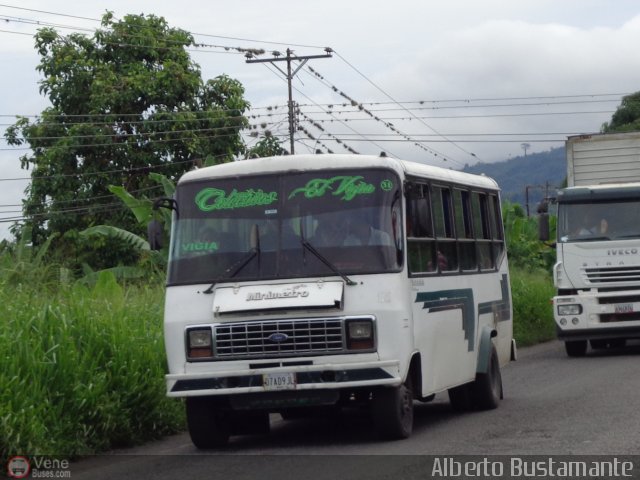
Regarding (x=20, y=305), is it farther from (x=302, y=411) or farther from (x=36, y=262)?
(x=36, y=262)

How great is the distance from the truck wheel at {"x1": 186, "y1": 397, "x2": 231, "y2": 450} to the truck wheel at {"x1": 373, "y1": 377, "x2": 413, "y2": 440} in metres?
1.44

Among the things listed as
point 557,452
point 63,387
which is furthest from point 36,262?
point 557,452

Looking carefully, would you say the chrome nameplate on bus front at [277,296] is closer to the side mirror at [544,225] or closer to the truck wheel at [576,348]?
the side mirror at [544,225]

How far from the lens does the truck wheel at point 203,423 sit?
10.9 metres

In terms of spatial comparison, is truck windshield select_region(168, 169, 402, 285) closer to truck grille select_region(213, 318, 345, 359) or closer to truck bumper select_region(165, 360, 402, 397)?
truck grille select_region(213, 318, 345, 359)

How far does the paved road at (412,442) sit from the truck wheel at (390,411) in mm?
101

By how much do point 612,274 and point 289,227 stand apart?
36.3 feet

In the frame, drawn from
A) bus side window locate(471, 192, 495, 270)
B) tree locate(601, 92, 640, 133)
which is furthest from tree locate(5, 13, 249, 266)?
tree locate(601, 92, 640, 133)

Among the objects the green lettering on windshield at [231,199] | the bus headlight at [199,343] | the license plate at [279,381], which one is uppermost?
the green lettering on windshield at [231,199]

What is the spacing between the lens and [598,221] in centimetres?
2066

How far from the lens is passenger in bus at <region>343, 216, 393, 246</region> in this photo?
1084 cm

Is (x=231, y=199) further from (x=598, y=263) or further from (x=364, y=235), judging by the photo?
(x=598, y=263)

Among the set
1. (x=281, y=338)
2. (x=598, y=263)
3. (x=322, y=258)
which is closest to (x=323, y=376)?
(x=281, y=338)

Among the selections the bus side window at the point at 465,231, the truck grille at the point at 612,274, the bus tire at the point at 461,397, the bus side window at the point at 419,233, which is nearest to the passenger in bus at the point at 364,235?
the bus side window at the point at 419,233
